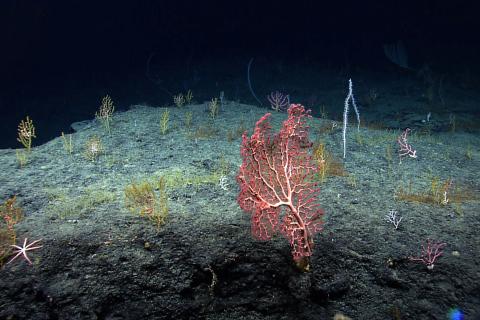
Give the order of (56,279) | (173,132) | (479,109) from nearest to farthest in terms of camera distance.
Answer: (56,279) < (173,132) < (479,109)

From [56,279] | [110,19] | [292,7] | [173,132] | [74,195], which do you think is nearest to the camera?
[56,279]

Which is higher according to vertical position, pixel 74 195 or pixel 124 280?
pixel 74 195

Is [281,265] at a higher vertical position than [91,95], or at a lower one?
lower

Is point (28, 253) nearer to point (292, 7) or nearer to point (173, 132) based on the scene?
point (173, 132)

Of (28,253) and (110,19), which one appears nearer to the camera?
(28,253)

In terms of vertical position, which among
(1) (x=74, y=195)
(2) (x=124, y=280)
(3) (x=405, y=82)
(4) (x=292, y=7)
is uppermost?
(4) (x=292, y=7)

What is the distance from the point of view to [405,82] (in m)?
18.3

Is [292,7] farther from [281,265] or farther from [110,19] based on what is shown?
[281,265]

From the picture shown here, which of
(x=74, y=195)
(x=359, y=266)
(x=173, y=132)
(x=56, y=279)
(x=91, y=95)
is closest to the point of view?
(x=56, y=279)

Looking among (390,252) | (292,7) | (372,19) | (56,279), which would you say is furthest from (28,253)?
(292,7)

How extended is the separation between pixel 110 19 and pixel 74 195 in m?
40.1

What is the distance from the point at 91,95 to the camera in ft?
75.3

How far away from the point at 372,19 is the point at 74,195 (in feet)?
108

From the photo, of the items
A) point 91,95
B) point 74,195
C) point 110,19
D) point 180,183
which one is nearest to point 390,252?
point 180,183
